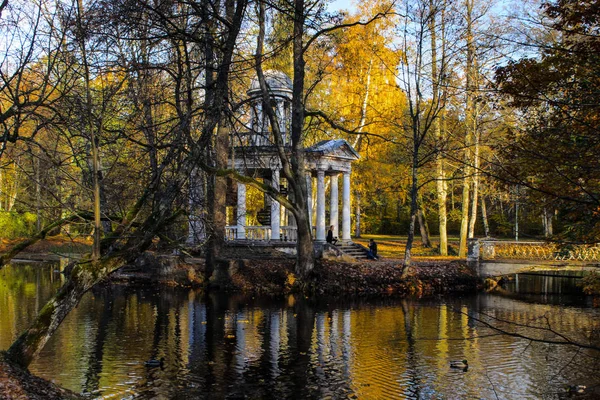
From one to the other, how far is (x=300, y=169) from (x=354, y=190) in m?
19.4

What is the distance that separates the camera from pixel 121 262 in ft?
27.9

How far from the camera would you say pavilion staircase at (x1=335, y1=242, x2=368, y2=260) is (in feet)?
95.0

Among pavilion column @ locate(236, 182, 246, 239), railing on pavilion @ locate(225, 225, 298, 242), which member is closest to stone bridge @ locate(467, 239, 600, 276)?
railing on pavilion @ locate(225, 225, 298, 242)

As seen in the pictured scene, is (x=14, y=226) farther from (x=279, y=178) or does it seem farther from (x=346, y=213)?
(x=346, y=213)

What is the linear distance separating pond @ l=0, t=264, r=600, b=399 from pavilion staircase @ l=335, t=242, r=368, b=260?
853 cm

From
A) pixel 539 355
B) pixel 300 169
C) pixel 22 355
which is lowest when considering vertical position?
pixel 539 355

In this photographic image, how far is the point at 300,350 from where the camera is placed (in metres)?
12.6

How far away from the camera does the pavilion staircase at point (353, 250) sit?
2895cm

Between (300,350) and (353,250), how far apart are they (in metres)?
17.1

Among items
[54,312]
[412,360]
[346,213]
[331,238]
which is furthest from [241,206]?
[54,312]

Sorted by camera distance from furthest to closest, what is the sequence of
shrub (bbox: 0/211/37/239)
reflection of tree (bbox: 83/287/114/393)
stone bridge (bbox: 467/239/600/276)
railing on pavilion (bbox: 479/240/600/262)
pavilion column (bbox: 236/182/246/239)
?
shrub (bbox: 0/211/37/239) → pavilion column (bbox: 236/182/246/239) → railing on pavilion (bbox: 479/240/600/262) → stone bridge (bbox: 467/239/600/276) → reflection of tree (bbox: 83/287/114/393)

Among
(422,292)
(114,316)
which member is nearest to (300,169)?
(422,292)

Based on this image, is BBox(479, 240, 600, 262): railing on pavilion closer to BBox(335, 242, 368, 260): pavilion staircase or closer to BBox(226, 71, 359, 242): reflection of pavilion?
BBox(335, 242, 368, 260): pavilion staircase

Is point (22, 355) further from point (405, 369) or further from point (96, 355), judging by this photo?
point (405, 369)
